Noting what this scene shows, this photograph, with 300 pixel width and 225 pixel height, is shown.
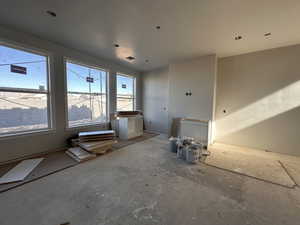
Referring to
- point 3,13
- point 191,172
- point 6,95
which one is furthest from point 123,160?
point 3,13

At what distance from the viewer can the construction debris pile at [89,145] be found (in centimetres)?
291

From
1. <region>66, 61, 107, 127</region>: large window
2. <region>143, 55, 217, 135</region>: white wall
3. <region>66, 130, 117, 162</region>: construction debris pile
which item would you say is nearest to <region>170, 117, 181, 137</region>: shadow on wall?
<region>143, 55, 217, 135</region>: white wall

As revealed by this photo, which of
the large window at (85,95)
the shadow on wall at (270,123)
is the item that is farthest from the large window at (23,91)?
the shadow on wall at (270,123)

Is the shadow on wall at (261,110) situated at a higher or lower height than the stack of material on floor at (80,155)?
higher

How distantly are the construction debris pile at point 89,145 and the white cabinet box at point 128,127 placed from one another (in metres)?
0.89

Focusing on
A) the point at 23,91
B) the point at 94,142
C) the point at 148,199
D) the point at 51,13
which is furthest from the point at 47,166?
the point at 51,13

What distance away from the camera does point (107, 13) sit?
210 cm

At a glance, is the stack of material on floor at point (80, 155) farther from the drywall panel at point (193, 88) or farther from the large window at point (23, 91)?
the drywall panel at point (193, 88)

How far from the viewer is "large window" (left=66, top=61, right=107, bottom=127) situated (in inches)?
143

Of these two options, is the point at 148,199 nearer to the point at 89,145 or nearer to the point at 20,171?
the point at 89,145

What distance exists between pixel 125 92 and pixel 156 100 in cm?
137

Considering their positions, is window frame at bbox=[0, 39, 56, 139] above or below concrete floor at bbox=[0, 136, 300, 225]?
above

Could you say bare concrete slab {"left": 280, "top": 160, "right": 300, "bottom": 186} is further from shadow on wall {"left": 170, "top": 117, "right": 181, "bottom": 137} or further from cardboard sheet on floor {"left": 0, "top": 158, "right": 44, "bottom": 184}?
cardboard sheet on floor {"left": 0, "top": 158, "right": 44, "bottom": 184}

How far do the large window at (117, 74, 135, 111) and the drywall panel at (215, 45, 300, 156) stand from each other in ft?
11.2
